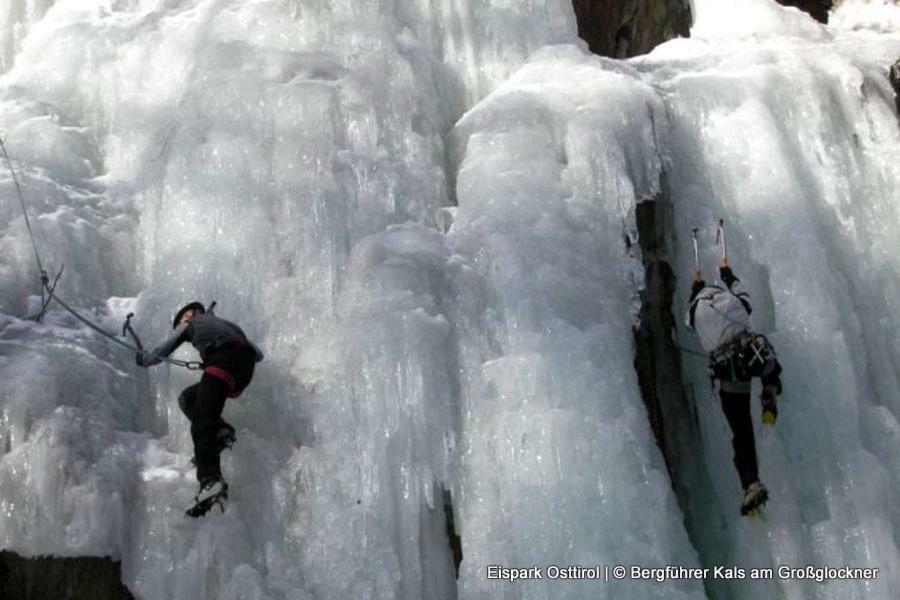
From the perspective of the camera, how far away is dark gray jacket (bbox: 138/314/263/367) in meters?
5.63

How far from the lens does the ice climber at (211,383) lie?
214 inches

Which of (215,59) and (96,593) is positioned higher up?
(215,59)

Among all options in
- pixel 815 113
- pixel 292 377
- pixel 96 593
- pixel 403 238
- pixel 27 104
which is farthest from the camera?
pixel 815 113

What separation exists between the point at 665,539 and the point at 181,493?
2.50 m

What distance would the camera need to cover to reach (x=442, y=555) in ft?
18.7

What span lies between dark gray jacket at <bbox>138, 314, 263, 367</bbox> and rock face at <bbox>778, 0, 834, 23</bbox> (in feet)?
26.7

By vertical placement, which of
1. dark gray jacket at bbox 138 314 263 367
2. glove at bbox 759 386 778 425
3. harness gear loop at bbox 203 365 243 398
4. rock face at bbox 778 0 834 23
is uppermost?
dark gray jacket at bbox 138 314 263 367

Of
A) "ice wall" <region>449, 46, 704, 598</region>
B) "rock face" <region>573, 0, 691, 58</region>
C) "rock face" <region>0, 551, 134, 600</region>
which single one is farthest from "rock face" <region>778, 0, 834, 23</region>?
"rock face" <region>0, 551, 134, 600</region>

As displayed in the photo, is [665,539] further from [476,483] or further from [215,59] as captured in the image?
[215,59]

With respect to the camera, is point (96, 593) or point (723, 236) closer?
point (96, 593)

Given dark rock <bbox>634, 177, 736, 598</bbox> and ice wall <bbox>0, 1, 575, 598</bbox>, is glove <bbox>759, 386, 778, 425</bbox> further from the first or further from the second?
ice wall <bbox>0, 1, 575, 598</bbox>

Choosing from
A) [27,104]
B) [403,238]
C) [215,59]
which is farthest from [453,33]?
[27,104]

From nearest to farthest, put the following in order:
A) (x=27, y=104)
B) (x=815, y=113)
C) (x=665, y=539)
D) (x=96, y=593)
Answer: (x=96, y=593) < (x=665, y=539) < (x=27, y=104) < (x=815, y=113)

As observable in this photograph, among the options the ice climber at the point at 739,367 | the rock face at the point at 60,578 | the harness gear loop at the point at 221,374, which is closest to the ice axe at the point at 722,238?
the ice climber at the point at 739,367
